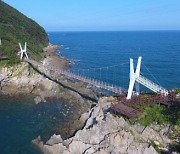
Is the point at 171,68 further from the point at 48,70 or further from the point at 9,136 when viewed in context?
the point at 9,136

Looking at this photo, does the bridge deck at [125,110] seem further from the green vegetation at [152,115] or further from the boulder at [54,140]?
the boulder at [54,140]

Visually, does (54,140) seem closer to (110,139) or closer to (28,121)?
(110,139)

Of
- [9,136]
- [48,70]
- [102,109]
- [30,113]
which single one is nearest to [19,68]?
[48,70]

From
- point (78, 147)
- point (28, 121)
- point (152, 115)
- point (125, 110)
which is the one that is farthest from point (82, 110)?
point (152, 115)

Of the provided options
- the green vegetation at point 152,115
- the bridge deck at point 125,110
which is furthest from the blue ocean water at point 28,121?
the green vegetation at point 152,115

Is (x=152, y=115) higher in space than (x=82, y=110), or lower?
higher
